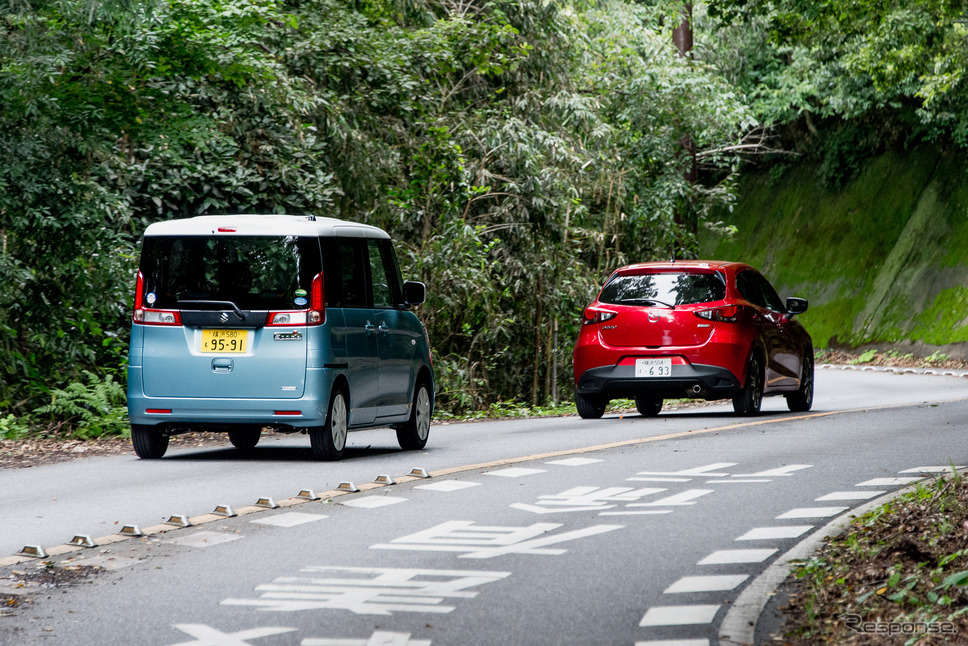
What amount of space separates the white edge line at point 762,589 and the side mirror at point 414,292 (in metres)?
5.33

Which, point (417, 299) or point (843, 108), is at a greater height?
point (843, 108)

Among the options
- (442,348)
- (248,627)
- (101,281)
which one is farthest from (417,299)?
(442,348)

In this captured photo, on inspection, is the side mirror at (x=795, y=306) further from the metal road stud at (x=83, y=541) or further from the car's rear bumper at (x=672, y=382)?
the metal road stud at (x=83, y=541)

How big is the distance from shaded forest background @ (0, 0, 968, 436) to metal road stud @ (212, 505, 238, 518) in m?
6.03

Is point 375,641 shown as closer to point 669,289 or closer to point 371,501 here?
point 371,501

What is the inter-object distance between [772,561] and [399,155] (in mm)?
14407

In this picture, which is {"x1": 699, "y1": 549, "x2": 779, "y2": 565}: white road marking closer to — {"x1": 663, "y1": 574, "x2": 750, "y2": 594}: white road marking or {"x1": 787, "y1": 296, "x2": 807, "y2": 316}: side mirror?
{"x1": 663, "y1": 574, "x2": 750, "y2": 594}: white road marking

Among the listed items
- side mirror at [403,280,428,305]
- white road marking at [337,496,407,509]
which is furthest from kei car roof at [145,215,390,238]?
white road marking at [337,496,407,509]

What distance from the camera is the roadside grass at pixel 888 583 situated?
18.1ft

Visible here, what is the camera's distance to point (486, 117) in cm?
2336

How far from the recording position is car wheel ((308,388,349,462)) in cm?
1188

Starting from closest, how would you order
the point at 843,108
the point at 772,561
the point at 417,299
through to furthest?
the point at 772,561 < the point at 417,299 < the point at 843,108

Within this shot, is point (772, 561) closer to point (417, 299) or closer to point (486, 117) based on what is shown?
point (417, 299)

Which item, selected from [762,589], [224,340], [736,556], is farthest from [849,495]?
[224,340]
